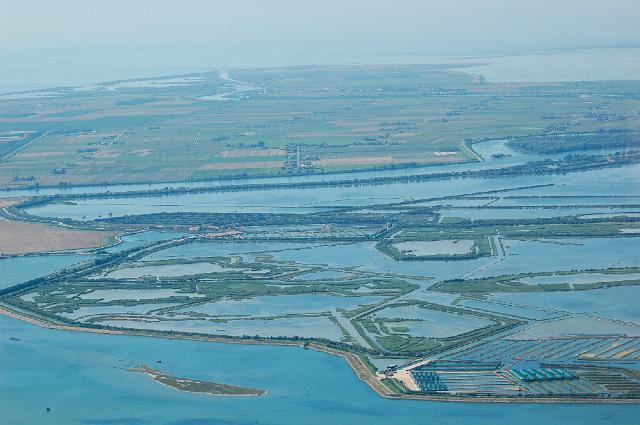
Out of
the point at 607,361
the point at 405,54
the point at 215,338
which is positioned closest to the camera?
the point at 607,361

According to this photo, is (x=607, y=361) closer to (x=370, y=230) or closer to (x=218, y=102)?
(x=370, y=230)

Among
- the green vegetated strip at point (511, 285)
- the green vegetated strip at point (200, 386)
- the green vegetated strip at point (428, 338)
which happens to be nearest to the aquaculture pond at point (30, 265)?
the green vegetated strip at point (200, 386)

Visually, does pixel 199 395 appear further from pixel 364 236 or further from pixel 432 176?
pixel 432 176

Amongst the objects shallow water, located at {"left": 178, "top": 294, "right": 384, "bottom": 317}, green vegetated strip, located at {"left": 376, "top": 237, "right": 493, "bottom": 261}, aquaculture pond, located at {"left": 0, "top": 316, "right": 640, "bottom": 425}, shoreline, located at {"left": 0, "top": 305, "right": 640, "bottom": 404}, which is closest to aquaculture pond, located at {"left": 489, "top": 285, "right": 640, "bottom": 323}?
shallow water, located at {"left": 178, "top": 294, "right": 384, "bottom": 317}

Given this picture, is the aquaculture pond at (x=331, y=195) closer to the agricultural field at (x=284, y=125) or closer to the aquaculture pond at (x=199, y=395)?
the agricultural field at (x=284, y=125)

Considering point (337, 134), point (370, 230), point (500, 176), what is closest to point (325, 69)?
point (337, 134)

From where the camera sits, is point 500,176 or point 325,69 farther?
point 325,69
